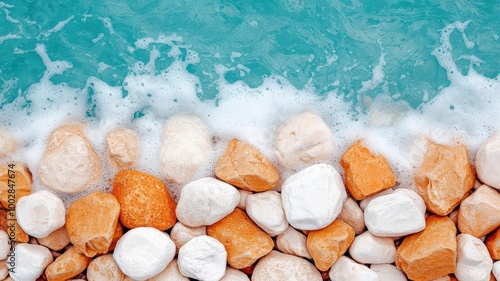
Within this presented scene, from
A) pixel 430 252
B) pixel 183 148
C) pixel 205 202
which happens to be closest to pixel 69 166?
pixel 183 148

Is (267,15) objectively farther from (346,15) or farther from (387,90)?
(387,90)

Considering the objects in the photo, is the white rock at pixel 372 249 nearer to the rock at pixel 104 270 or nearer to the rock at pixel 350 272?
the rock at pixel 350 272

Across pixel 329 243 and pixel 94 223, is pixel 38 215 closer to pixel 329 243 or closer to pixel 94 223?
pixel 94 223

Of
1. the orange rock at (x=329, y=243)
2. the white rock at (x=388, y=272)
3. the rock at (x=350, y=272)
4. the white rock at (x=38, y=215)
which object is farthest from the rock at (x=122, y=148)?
the white rock at (x=388, y=272)

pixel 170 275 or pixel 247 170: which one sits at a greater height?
pixel 247 170

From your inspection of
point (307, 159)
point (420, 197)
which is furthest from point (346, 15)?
point (420, 197)
